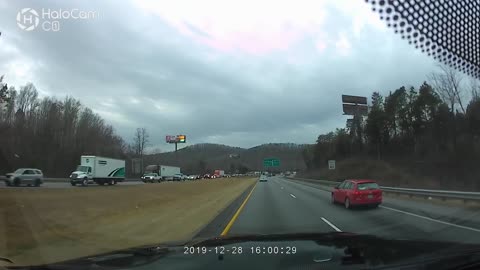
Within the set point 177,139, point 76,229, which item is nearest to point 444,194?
point 76,229

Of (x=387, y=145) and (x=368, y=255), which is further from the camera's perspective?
(x=387, y=145)

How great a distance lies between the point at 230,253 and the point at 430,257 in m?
2.51

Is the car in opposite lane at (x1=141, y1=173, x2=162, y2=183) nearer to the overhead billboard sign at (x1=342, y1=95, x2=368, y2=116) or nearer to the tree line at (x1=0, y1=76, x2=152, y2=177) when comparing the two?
the tree line at (x1=0, y1=76, x2=152, y2=177)

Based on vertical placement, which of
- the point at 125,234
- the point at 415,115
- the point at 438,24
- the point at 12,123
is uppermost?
the point at 415,115

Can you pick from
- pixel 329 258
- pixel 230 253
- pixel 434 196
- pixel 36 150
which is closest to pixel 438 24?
pixel 329 258

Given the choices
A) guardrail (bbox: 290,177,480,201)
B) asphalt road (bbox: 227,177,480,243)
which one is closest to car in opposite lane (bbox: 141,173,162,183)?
guardrail (bbox: 290,177,480,201)

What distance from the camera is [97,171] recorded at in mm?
56781

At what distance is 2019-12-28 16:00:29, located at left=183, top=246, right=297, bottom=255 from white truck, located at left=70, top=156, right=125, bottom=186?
155ft

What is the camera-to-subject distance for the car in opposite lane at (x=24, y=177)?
33.2 meters

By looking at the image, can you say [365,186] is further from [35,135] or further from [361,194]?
[35,135]

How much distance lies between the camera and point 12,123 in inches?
1366

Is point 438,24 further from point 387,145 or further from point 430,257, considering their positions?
point 387,145

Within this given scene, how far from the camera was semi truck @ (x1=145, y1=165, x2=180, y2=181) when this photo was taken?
290 ft

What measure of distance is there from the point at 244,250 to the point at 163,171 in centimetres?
8772
